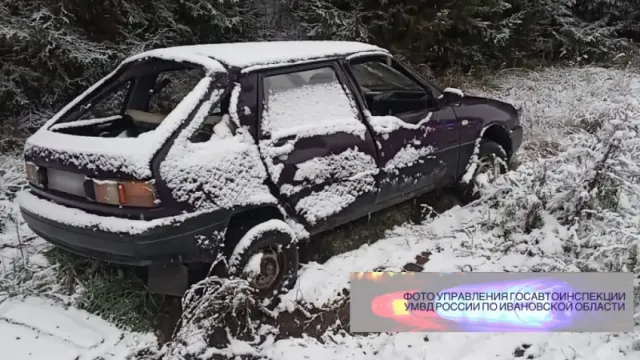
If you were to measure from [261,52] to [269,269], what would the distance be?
4.85 ft

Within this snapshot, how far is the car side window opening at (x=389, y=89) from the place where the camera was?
14.4 ft

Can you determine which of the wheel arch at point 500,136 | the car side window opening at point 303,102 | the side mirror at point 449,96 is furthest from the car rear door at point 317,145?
the wheel arch at point 500,136

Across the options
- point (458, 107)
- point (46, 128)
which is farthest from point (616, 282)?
point (46, 128)

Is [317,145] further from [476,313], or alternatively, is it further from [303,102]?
[476,313]

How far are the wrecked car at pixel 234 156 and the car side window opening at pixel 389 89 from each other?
1cm

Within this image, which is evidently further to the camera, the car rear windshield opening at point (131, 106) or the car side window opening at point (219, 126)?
the car rear windshield opening at point (131, 106)

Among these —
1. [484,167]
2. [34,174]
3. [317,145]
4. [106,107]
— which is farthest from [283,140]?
[484,167]

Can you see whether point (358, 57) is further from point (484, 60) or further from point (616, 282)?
point (484, 60)

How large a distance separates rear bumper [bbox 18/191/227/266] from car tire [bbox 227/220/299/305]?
173 mm

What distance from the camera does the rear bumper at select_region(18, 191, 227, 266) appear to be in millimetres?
3006

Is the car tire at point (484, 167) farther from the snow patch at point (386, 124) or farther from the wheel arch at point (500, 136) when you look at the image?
the snow patch at point (386, 124)

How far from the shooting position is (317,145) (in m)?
3.74
